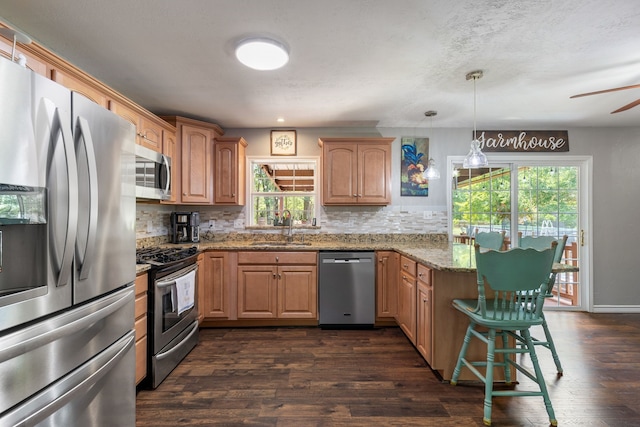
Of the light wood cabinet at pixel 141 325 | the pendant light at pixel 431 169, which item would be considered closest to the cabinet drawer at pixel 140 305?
the light wood cabinet at pixel 141 325

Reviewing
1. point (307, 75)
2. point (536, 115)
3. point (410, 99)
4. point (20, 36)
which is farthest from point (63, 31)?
point (536, 115)

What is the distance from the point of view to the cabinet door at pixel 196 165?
3279 mm

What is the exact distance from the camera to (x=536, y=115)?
3408 millimetres

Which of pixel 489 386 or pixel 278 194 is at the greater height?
pixel 278 194

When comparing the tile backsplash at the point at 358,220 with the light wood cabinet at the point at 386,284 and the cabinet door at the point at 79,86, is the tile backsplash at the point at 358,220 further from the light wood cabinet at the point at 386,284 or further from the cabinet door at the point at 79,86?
the cabinet door at the point at 79,86

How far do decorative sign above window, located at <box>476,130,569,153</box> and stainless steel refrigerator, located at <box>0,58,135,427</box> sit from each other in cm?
406

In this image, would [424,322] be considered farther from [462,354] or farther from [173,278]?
[173,278]

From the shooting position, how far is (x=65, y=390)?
1.03 metres

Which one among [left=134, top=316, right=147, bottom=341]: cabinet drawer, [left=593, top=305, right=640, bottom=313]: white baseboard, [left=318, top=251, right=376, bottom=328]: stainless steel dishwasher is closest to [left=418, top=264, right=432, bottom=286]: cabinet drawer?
[left=318, top=251, right=376, bottom=328]: stainless steel dishwasher

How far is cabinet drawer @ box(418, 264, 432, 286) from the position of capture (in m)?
2.26

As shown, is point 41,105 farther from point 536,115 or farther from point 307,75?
point 536,115

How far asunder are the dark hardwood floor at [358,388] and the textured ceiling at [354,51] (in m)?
2.35

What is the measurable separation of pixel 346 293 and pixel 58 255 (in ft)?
8.49

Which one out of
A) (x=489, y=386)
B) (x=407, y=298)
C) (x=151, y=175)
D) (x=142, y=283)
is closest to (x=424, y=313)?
(x=407, y=298)
